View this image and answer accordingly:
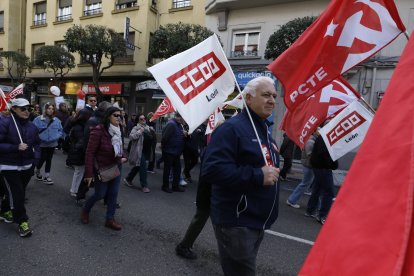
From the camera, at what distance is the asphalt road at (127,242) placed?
3.37 metres

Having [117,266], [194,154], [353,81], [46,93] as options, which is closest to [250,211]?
[117,266]

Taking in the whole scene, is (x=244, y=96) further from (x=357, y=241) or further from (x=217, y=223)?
(x=357, y=241)

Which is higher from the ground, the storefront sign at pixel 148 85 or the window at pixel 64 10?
the window at pixel 64 10

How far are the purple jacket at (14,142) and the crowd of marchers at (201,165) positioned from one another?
1cm

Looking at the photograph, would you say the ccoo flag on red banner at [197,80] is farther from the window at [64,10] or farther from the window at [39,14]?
the window at [39,14]

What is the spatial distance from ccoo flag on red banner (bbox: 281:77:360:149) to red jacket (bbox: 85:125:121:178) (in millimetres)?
2392

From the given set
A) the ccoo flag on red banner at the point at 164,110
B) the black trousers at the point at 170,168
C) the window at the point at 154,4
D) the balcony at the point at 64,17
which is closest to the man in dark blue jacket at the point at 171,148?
the black trousers at the point at 170,168

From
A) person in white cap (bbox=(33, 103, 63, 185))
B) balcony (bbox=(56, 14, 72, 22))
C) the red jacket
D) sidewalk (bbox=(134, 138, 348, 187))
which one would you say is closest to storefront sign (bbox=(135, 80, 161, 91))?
sidewalk (bbox=(134, 138, 348, 187))

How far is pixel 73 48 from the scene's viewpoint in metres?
15.9

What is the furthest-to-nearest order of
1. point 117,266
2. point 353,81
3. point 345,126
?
point 353,81
point 345,126
point 117,266

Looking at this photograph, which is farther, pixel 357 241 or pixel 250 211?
pixel 250 211

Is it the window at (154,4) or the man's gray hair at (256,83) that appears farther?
the window at (154,4)

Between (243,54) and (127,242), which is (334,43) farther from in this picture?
(243,54)

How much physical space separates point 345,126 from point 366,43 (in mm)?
1904
